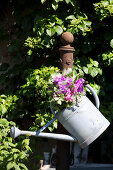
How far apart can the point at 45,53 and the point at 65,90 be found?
46.3 inches

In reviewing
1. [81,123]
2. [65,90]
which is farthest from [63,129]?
[65,90]

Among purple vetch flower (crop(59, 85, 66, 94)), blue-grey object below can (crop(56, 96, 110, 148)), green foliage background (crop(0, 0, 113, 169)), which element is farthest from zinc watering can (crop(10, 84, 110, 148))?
green foliage background (crop(0, 0, 113, 169))

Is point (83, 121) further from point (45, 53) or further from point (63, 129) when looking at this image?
point (45, 53)

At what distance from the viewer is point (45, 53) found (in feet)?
9.00

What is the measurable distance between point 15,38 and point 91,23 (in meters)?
0.87

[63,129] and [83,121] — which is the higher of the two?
[83,121]

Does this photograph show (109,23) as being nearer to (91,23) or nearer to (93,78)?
(91,23)

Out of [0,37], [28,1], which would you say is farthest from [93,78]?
[28,1]

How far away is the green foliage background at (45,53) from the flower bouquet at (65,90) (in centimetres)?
65

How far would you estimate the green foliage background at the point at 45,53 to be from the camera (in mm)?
2422

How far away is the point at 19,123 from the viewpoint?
2826 millimetres

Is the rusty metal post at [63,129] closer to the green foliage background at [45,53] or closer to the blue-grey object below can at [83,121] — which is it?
the blue-grey object below can at [83,121]

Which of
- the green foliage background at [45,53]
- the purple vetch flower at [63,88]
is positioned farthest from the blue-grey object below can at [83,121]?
the green foliage background at [45,53]

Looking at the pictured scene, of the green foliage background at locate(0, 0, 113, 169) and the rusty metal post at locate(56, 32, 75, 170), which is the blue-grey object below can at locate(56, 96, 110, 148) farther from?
the green foliage background at locate(0, 0, 113, 169)
